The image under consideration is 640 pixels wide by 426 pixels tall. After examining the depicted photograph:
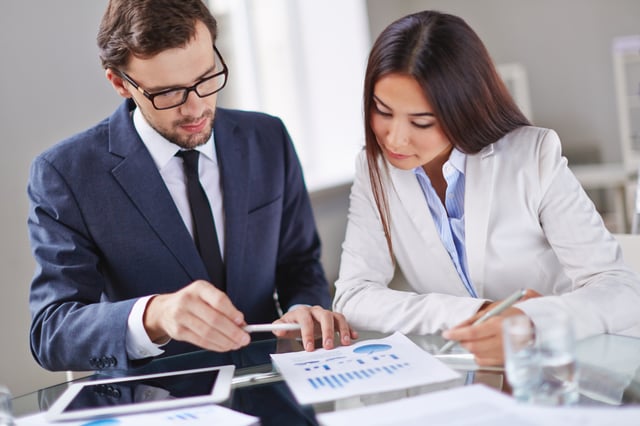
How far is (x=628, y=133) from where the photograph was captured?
5414mm

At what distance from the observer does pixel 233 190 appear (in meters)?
2.04

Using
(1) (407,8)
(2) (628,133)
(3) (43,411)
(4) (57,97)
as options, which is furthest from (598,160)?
(3) (43,411)

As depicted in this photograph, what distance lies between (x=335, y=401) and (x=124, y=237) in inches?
35.4

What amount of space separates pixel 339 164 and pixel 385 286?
154 inches

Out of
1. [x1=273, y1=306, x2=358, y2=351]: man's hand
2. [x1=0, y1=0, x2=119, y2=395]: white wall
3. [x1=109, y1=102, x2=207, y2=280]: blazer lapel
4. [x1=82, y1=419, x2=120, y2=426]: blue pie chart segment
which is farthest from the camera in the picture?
[x1=0, y1=0, x2=119, y2=395]: white wall

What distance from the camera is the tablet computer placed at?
4.31 ft

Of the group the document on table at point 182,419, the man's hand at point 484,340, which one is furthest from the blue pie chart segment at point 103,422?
the man's hand at point 484,340

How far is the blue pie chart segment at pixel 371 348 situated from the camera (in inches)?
59.3

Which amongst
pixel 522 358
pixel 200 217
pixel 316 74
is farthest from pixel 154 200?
pixel 316 74

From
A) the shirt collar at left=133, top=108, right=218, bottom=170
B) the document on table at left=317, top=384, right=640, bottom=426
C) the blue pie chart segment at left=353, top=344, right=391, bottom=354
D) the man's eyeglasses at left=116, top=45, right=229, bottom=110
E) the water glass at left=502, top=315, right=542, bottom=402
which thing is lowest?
the blue pie chart segment at left=353, top=344, right=391, bottom=354

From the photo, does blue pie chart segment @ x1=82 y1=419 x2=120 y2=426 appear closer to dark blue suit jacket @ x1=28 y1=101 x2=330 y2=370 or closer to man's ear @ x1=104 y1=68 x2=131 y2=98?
dark blue suit jacket @ x1=28 y1=101 x2=330 y2=370

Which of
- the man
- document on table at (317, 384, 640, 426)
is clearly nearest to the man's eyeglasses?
the man

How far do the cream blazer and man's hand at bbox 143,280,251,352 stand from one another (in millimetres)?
412

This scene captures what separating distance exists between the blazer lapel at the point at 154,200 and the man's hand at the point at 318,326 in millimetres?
382
